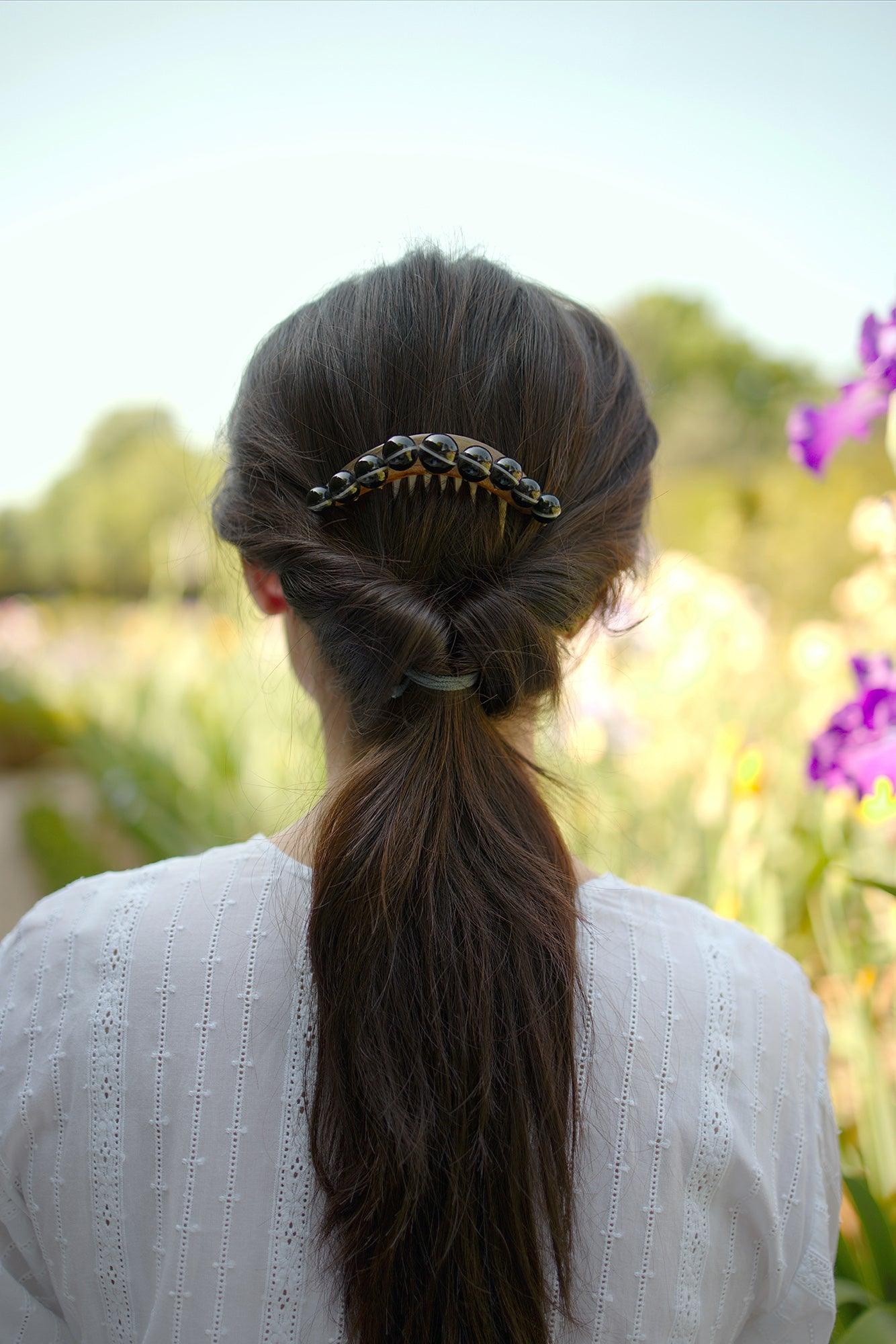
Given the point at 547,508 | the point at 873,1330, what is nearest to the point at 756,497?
the point at 873,1330

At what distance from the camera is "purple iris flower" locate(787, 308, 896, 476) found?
3.45 ft

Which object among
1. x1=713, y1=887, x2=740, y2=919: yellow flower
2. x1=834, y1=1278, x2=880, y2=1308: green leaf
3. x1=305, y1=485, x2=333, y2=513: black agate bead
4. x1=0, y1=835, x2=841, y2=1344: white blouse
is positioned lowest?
x1=834, y1=1278, x2=880, y2=1308: green leaf

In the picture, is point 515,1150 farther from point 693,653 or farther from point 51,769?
point 51,769

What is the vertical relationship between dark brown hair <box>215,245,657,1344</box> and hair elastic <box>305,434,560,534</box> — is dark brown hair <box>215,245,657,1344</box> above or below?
below

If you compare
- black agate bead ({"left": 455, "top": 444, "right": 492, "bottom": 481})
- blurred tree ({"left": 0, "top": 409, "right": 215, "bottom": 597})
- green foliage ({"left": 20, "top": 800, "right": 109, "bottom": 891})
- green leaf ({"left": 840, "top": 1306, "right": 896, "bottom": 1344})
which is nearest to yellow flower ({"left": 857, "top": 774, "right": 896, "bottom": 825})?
green leaf ({"left": 840, "top": 1306, "right": 896, "bottom": 1344})

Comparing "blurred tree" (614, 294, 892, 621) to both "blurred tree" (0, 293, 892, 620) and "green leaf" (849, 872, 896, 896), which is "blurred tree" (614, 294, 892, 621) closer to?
"blurred tree" (0, 293, 892, 620)

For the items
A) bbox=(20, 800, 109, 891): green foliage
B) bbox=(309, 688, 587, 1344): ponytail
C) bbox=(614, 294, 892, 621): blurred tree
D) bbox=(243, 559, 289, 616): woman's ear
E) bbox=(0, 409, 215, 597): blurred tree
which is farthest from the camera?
bbox=(0, 409, 215, 597): blurred tree

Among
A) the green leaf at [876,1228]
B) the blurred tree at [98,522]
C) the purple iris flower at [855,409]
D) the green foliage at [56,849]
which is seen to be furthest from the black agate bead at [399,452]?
the blurred tree at [98,522]

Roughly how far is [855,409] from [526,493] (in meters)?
0.66

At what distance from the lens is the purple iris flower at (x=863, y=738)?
1.08 metres

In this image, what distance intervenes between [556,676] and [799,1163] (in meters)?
0.49

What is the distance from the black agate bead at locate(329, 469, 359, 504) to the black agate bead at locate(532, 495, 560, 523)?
151 millimetres

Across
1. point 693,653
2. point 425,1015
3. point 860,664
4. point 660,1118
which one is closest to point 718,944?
point 660,1118

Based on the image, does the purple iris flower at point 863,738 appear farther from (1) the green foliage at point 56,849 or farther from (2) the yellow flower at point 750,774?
(1) the green foliage at point 56,849
